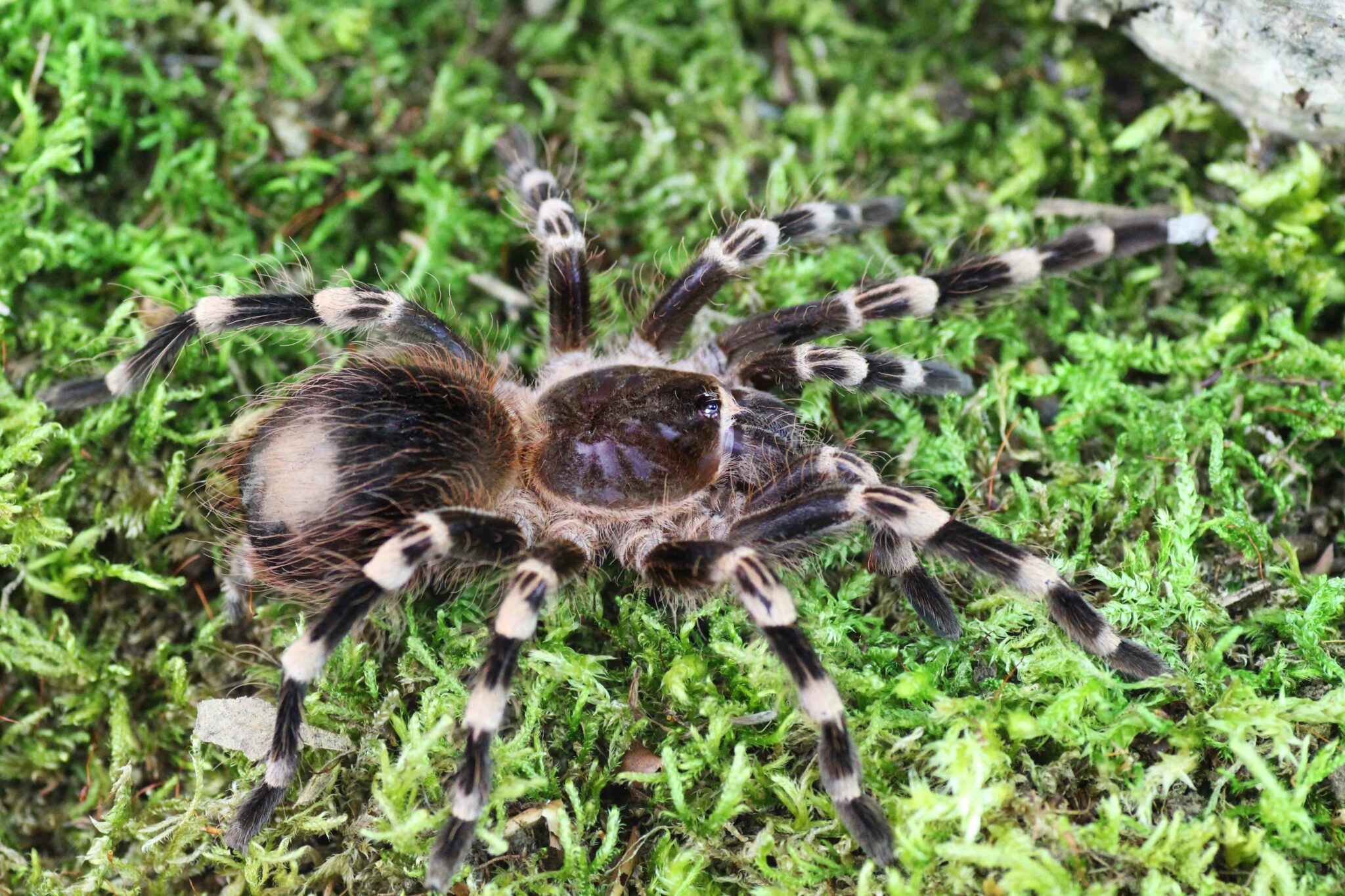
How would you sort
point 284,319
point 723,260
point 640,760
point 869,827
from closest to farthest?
point 869,827
point 640,760
point 284,319
point 723,260

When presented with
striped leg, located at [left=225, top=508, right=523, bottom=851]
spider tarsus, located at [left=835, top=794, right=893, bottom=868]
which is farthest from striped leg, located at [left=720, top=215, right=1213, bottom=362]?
spider tarsus, located at [left=835, top=794, right=893, bottom=868]

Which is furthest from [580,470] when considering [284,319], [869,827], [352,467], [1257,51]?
[1257,51]

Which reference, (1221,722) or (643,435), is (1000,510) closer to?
(1221,722)

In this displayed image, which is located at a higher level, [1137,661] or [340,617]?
[340,617]

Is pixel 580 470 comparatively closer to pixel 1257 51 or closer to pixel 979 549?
pixel 979 549

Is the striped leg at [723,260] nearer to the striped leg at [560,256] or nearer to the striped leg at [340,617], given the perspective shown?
the striped leg at [560,256]

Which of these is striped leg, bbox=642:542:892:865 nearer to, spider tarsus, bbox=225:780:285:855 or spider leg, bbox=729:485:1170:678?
spider leg, bbox=729:485:1170:678
